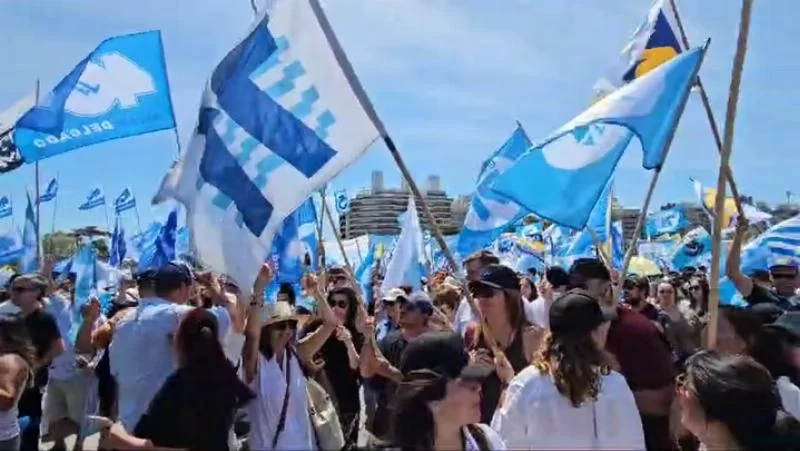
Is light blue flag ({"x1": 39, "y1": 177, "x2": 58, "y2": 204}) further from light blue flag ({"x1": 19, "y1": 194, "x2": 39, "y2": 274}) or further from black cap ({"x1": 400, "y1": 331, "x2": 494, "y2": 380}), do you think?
black cap ({"x1": 400, "y1": 331, "x2": 494, "y2": 380})

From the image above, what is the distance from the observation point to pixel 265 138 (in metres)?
4.70

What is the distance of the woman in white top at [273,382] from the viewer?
185 inches

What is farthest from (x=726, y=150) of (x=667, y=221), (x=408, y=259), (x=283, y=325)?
(x=667, y=221)

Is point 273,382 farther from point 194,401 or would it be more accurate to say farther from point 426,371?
point 426,371

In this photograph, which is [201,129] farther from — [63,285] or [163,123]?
[63,285]

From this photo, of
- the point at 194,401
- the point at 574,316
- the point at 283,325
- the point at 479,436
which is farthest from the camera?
the point at 283,325

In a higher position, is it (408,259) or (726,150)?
(726,150)

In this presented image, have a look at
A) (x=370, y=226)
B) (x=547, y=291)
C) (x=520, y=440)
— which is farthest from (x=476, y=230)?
(x=370, y=226)

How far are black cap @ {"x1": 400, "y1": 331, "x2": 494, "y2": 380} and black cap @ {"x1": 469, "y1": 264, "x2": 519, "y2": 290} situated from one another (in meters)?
1.47

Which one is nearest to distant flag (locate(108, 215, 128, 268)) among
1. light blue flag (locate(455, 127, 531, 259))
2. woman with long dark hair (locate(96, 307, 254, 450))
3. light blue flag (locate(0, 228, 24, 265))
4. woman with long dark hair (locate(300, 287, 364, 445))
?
light blue flag (locate(0, 228, 24, 265))

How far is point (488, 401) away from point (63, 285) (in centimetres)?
1052

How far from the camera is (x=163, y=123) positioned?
315 inches

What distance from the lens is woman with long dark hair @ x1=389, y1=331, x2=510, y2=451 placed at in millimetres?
2893

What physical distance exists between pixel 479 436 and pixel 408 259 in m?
7.54
